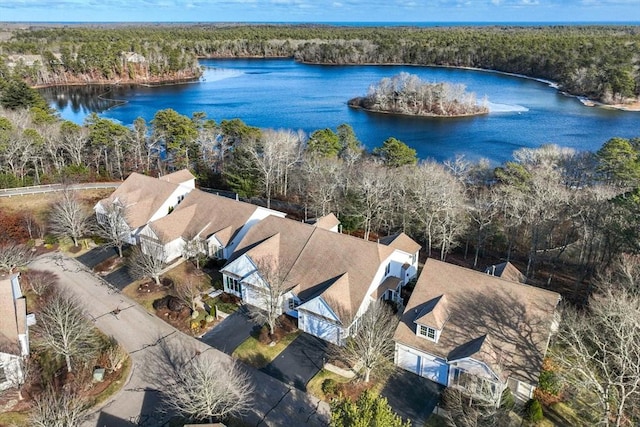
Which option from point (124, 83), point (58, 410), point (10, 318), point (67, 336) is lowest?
point (67, 336)

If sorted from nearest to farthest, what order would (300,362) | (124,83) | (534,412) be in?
(534,412) → (300,362) → (124,83)

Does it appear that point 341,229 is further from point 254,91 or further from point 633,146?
point 254,91

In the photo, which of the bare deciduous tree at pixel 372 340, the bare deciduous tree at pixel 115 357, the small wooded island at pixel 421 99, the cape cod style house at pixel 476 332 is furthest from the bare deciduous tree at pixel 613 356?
the small wooded island at pixel 421 99

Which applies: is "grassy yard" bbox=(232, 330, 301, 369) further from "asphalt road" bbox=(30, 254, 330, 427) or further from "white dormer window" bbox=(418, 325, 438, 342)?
"white dormer window" bbox=(418, 325, 438, 342)

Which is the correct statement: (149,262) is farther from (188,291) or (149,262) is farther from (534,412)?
(534,412)

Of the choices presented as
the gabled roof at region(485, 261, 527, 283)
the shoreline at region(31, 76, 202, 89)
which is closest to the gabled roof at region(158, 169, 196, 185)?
the gabled roof at region(485, 261, 527, 283)

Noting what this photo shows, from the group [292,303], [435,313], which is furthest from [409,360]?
[292,303]
